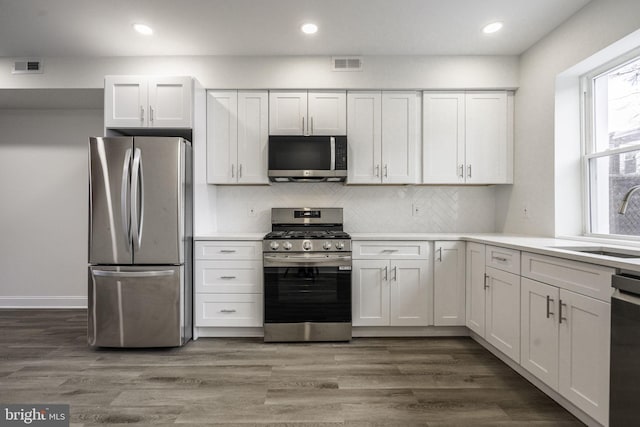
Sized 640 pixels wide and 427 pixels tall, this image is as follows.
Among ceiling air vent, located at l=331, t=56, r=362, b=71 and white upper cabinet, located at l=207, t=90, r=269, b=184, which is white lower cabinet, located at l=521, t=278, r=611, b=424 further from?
white upper cabinet, located at l=207, t=90, r=269, b=184

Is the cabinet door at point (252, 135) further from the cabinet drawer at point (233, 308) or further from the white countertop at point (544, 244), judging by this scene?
the cabinet drawer at point (233, 308)

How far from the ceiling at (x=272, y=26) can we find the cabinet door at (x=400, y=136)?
1.51ft

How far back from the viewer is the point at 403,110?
3.30 metres

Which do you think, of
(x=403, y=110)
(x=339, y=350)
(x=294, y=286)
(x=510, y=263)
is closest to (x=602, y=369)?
(x=510, y=263)

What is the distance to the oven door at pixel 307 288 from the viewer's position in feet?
9.57

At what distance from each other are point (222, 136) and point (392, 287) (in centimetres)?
221

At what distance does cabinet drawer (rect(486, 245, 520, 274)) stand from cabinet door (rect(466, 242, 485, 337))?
106 mm

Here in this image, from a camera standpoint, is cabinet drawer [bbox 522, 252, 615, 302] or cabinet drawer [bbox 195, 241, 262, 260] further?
cabinet drawer [bbox 195, 241, 262, 260]

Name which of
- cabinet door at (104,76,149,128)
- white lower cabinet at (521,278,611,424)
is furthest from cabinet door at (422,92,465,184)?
cabinet door at (104,76,149,128)

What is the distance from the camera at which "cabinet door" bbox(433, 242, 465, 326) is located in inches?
118

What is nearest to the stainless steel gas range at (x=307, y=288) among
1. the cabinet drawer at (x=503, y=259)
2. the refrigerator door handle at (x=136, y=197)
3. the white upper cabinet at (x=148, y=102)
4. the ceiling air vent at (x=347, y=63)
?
the refrigerator door handle at (x=136, y=197)

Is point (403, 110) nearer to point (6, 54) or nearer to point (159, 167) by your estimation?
point (159, 167)

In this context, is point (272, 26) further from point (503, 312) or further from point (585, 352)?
point (585, 352)

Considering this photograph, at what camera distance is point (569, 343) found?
179 cm
